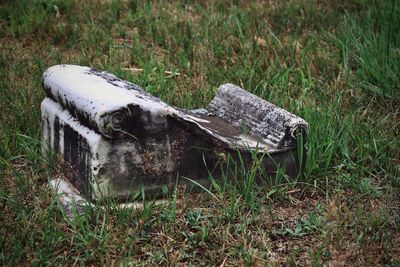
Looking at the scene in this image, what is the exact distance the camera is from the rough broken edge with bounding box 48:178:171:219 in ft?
10.0

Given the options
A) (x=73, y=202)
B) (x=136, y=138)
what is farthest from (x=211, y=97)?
(x=73, y=202)

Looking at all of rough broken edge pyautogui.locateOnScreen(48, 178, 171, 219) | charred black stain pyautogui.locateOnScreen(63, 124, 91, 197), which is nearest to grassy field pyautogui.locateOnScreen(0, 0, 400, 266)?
rough broken edge pyautogui.locateOnScreen(48, 178, 171, 219)

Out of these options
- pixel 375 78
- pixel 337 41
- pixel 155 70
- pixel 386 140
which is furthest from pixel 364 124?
pixel 155 70

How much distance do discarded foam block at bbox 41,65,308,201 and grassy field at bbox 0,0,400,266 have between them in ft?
0.41

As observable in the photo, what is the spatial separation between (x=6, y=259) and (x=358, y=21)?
394cm

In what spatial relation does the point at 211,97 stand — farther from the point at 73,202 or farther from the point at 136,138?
the point at 73,202

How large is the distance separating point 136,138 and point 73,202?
1.42 feet

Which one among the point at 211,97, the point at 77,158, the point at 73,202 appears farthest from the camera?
the point at 211,97

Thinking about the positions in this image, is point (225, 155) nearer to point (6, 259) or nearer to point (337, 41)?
point (6, 259)

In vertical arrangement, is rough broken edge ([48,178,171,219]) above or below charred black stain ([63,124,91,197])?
below

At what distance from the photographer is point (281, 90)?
444 cm

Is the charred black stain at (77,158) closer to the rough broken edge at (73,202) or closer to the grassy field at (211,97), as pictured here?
the rough broken edge at (73,202)

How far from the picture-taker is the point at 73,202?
3041 millimetres

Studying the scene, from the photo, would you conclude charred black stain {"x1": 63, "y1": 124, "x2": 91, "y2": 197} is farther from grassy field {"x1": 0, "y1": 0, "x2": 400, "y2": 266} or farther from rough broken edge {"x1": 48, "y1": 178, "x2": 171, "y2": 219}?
grassy field {"x1": 0, "y1": 0, "x2": 400, "y2": 266}
